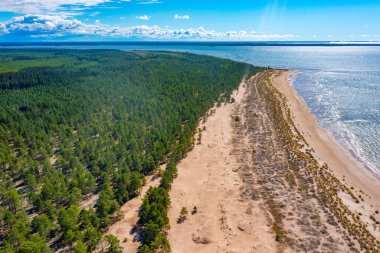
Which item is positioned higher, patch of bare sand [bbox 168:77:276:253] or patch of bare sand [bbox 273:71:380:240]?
patch of bare sand [bbox 273:71:380:240]

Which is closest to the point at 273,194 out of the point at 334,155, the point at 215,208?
the point at 215,208

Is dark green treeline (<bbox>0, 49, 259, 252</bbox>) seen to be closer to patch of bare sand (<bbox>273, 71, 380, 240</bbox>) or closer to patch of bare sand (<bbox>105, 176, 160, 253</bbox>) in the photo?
patch of bare sand (<bbox>105, 176, 160, 253</bbox>)

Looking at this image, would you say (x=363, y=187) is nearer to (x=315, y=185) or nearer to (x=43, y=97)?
(x=315, y=185)

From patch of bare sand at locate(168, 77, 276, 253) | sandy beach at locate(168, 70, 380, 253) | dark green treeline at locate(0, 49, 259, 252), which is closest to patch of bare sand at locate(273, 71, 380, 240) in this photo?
sandy beach at locate(168, 70, 380, 253)

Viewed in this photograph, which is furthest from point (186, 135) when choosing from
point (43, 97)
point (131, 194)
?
point (43, 97)

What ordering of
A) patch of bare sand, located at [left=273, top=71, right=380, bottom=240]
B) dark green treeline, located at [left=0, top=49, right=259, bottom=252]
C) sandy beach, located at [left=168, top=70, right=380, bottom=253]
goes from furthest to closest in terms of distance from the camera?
1. patch of bare sand, located at [left=273, top=71, right=380, bottom=240]
2. dark green treeline, located at [left=0, top=49, right=259, bottom=252]
3. sandy beach, located at [left=168, top=70, right=380, bottom=253]
